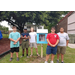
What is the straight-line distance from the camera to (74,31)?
8.90 m

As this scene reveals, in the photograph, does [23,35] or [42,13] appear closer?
[23,35]

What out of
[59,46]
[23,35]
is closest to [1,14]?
[23,35]

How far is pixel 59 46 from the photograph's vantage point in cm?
323

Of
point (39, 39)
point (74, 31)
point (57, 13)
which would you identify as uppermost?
point (57, 13)

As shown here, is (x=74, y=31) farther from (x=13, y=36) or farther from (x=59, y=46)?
(x=13, y=36)

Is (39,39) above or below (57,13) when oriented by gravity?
below

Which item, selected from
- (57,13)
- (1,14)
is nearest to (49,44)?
(1,14)

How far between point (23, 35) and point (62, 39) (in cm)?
193

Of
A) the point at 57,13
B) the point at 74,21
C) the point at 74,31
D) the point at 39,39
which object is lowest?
the point at 39,39

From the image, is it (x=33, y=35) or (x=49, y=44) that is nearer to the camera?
(x=49, y=44)

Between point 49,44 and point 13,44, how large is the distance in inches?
65.4

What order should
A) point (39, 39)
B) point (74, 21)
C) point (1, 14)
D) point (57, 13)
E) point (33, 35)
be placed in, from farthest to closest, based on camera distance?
1. point (57, 13)
2. point (1, 14)
3. point (74, 21)
4. point (33, 35)
5. point (39, 39)

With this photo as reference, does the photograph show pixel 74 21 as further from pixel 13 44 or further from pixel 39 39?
pixel 13 44

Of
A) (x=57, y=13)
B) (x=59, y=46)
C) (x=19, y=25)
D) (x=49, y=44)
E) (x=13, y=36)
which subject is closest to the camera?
(x=49, y=44)
